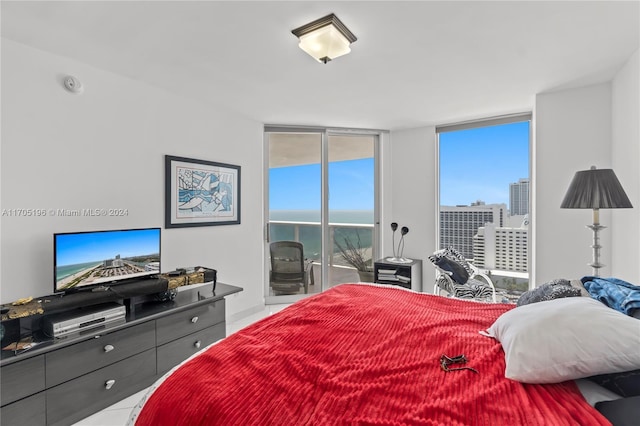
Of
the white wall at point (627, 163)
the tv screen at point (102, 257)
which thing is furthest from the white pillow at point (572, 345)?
the tv screen at point (102, 257)

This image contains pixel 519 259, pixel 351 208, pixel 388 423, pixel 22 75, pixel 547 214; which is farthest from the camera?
pixel 351 208

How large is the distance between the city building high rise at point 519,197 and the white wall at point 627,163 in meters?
1.00

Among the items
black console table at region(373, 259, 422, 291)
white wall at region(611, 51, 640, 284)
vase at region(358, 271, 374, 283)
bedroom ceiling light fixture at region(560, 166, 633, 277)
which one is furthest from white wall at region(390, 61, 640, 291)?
vase at region(358, 271, 374, 283)

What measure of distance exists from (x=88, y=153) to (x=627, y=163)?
14.0ft

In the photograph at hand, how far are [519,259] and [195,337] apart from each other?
3.79 meters

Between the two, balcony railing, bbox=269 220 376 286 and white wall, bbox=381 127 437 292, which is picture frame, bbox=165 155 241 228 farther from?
white wall, bbox=381 127 437 292

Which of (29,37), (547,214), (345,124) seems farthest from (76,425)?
(547,214)

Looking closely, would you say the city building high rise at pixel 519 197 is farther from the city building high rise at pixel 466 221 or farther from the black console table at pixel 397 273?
the black console table at pixel 397 273

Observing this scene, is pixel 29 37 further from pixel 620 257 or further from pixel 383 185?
pixel 620 257

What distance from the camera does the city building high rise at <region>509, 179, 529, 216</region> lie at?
12.0 ft

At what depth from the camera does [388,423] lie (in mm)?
891

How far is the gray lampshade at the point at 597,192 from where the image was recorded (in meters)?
2.03

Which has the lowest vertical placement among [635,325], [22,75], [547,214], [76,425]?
[76,425]

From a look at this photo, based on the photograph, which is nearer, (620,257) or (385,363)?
(385,363)
